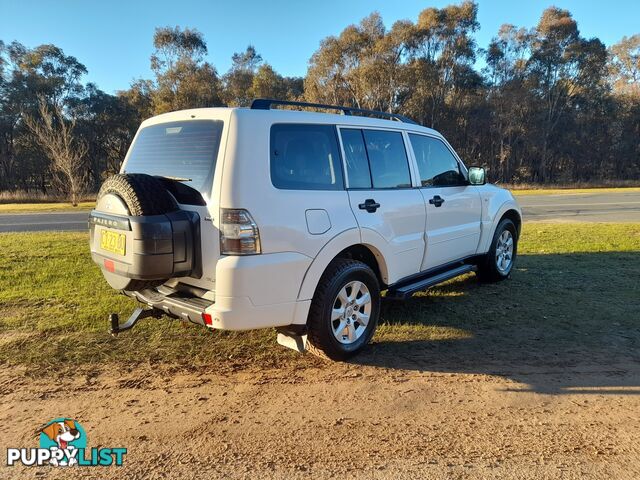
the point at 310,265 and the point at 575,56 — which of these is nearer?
the point at 310,265

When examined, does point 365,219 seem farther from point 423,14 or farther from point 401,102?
point 423,14

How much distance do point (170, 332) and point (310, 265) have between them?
1.82m

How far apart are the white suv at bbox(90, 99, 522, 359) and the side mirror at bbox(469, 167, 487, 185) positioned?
1.23 metres

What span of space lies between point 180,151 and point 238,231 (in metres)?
0.95

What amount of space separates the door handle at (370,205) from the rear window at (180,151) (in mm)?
1326

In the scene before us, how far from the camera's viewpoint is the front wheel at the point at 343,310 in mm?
3488

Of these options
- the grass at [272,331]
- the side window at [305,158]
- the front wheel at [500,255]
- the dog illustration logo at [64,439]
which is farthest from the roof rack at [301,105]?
the dog illustration logo at [64,439]

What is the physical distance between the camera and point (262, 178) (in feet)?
10.3

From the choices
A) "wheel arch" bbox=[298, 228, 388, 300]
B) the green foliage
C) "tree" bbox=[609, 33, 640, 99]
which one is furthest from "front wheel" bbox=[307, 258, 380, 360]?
"tree" bbox=[609, 33, 640, 99]

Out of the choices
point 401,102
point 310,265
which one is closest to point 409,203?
point 310,265

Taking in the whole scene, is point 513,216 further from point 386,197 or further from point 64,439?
point 64,439

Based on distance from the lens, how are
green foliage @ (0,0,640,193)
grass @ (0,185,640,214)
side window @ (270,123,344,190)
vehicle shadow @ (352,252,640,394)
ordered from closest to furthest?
side window @ (270,123,344,190)
vehicle shadow @ (352,252,640,394)
grass @ (0,185,640,214)
green foliage @ (0,0,640,193)

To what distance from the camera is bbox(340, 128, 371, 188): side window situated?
152 inches

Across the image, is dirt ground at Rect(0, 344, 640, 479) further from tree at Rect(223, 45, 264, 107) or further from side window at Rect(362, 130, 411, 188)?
tree at Rect(223, 45, 264, 107)
